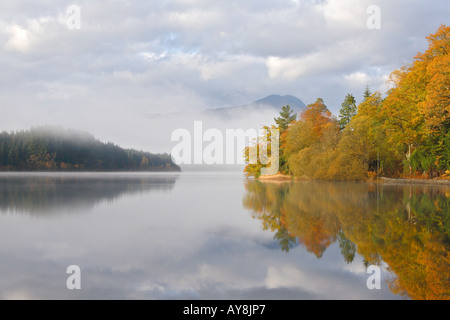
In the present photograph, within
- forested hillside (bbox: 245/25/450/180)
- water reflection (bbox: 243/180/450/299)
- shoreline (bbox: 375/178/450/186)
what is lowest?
shoreline (bbox: 375/178/450/186)

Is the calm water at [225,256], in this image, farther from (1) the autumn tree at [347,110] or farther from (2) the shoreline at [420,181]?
(1) the autumn tree at [347,110]

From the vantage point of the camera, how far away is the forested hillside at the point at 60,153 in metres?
135

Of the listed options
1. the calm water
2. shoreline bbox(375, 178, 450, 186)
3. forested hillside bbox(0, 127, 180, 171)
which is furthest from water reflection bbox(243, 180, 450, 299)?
forested hillside bbox(0, 127, 180, 171)

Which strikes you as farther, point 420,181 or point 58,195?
point 420,181

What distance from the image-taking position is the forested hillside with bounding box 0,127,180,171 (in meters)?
135

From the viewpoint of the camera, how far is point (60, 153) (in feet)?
487

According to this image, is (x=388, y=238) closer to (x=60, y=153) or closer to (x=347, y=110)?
(x=347, y=110)

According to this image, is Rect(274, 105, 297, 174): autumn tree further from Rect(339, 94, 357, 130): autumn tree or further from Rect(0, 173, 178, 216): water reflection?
Rect(0, 173, 178, 216): water reflection

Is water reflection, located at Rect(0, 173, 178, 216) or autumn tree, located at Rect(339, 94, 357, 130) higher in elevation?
autumn tree, located at Rect(339, 94, 357, 130)

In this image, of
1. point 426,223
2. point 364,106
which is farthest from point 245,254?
point 364,106

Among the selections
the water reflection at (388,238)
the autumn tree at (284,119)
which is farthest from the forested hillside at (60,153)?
the water reflection at (388,238)

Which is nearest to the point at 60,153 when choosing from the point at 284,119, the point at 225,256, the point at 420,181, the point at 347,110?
the point at 284,119

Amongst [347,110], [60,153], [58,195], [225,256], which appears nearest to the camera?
[225,256]
